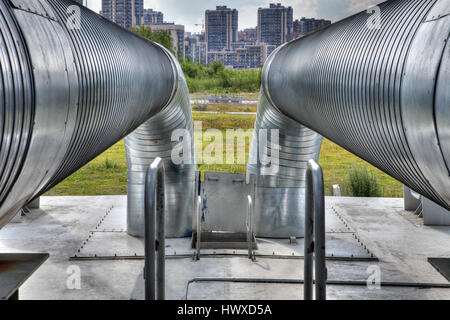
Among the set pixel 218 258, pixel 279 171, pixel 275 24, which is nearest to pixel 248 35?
pixel 275 24

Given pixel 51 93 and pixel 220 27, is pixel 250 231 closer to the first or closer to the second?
pixel 51 93

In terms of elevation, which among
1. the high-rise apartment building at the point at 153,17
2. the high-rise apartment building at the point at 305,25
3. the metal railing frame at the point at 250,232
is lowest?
the metal railing frame at the point at 250,232

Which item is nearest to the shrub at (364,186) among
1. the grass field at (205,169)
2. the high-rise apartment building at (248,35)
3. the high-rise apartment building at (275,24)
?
the grass field at (205,169)

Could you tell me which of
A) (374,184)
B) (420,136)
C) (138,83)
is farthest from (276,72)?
(374,184)

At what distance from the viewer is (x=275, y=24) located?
4257 inches

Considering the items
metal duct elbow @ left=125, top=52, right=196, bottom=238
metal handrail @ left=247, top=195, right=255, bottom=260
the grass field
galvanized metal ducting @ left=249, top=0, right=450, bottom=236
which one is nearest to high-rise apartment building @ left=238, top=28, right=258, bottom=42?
the grass field

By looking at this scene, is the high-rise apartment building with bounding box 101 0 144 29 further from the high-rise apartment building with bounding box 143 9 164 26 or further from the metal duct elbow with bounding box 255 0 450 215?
the metal duct elbow with bounding box 255 0 450 215

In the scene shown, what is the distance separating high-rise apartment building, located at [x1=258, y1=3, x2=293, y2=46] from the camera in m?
102

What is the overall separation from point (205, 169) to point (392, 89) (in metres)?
20.3

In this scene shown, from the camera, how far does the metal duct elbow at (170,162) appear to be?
9.01 meters

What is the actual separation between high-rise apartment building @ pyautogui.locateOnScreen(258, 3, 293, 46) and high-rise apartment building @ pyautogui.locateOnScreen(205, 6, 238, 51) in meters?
6.25

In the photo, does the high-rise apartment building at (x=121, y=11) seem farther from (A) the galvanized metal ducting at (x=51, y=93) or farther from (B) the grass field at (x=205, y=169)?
(A) the galvanized metal ducting at (x=51, y=93)

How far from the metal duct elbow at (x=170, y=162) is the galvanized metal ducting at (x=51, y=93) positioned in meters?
4.47

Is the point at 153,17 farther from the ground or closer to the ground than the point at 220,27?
farther from the ground
